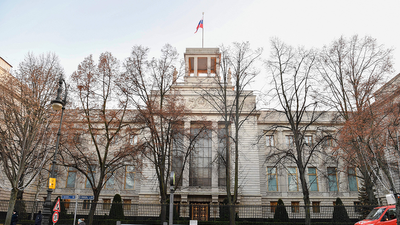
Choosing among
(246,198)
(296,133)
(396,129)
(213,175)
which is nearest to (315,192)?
(246,198)

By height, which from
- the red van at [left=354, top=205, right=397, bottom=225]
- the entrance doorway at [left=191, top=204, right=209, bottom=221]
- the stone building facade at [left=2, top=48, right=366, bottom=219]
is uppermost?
the stone building facade at [left=2, top=48, right=366, bottom=219]

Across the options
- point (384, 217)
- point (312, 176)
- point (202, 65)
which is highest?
point (202, 65)

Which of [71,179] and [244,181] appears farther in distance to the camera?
[71,179]

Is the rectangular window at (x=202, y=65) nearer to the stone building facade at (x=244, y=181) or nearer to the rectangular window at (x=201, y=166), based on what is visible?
the stone building facade at (x=244, y=181)

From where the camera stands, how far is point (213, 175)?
33094 millimetres

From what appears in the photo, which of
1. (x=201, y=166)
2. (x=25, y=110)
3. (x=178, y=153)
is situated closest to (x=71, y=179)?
(x=178, y=153)

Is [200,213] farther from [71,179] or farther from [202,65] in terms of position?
[202,65]

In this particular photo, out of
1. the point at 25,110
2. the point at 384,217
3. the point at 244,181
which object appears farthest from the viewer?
the point at 244,181

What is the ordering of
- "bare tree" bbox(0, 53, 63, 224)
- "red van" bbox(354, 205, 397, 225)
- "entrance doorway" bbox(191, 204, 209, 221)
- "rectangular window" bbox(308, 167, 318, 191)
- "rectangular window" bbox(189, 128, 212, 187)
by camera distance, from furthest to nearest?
"rectangular window" bbox(308, 167, 318, 191) → "rectangular window" bbox(189, 128, 212, 187) → "entrance doorway" bbox(191, 204, 209, 221) → "bare tree" bbox(0, 53, 63, 224) → "red van" bbox(354, 205, 397, 225)

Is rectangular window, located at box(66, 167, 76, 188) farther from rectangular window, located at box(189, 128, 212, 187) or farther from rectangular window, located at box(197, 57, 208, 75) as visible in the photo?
rectangular window, located at box(197, 57, 208, 75)

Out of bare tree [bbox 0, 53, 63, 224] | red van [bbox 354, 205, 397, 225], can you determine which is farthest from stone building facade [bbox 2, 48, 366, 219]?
red van [bbox 354, 205, 397, 225]

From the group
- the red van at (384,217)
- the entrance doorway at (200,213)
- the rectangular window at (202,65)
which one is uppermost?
the rectangular window at (202,65)

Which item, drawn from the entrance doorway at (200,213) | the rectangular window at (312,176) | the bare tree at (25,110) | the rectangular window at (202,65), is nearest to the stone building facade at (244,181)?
the rectangular window at (312,176)

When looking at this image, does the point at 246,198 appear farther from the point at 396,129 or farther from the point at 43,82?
the point at 43,82
